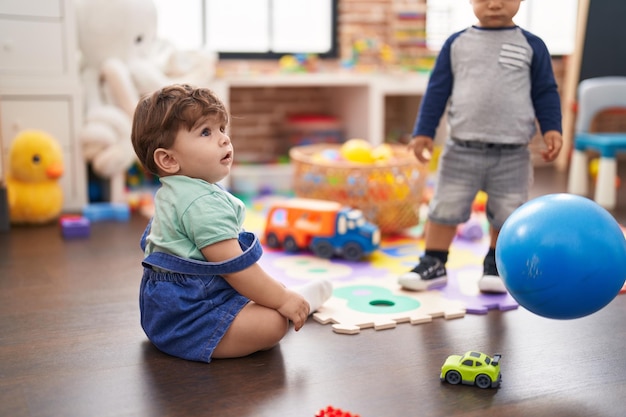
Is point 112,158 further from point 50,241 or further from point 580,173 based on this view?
point 580,173

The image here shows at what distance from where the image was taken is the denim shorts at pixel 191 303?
1.36m

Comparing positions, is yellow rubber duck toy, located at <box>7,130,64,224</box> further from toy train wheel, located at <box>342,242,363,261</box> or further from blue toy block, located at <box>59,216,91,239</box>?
toy train wheel, located at <box>342,242,363,261</box>

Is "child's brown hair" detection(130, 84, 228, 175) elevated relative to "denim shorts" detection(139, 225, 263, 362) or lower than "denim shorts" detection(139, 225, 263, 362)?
elevated

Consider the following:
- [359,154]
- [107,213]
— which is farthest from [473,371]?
[107,213]

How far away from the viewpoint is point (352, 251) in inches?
85.0

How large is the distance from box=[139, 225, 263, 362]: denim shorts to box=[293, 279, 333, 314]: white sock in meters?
0.23

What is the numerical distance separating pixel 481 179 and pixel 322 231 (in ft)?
1.76

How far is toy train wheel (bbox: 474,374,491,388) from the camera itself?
1233 mm

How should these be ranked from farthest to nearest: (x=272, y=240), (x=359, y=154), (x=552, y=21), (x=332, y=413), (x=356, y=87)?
(x=552, y=21) → (x=356, y=87) → (x=359, y=154) → (x=272, y=240) → (x=332, y=413)

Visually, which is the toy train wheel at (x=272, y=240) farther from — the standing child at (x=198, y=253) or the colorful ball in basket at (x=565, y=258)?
the colorful ball in basket at (x=565, y=258)

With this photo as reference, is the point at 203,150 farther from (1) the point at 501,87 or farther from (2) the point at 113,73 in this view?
(2) the point at 113,73

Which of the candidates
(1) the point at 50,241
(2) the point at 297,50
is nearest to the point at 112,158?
(1) the point at 50,241

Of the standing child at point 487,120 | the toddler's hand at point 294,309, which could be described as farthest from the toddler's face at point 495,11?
the toddler's hand at point 294,309

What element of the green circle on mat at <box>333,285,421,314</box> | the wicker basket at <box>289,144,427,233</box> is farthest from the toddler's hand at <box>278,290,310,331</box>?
the wicker basket at <box>289,144,427,233</box>
